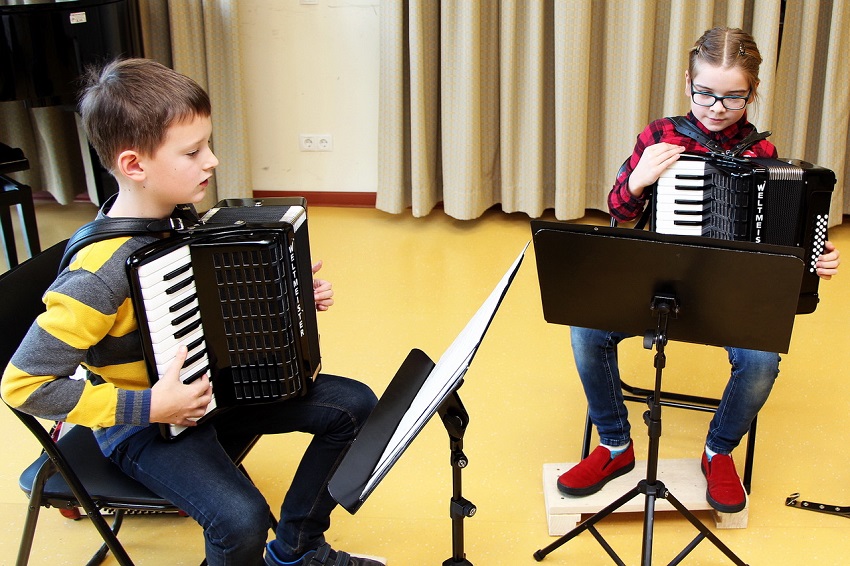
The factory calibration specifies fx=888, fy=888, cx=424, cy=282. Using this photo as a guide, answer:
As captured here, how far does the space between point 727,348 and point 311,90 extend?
237 centimetres

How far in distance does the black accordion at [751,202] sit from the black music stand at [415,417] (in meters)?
0.52

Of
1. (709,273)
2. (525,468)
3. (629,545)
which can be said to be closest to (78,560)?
(525,468)

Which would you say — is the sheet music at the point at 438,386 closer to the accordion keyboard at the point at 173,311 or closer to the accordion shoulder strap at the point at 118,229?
the accordion keyboard at the point at 173,311

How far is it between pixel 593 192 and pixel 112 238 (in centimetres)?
249

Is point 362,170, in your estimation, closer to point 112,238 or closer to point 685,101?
point 685,101

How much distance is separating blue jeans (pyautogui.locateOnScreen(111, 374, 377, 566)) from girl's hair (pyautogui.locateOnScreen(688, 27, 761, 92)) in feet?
3.23

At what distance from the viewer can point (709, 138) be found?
6.23 ft

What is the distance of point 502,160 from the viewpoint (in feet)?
11.6

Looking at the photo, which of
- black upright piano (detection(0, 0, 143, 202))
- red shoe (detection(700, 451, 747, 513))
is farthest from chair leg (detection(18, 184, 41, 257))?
red shoe (detection(700, 451, 747, 513))

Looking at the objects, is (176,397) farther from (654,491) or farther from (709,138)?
(709,138)

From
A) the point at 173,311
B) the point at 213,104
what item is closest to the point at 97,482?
the point at 173,311

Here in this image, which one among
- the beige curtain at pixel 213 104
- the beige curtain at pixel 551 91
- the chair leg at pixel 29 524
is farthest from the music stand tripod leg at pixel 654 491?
the beige curtain at pixel 213 104

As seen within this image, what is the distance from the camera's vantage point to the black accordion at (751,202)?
5.55ft

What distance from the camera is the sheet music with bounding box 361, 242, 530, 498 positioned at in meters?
1.24
